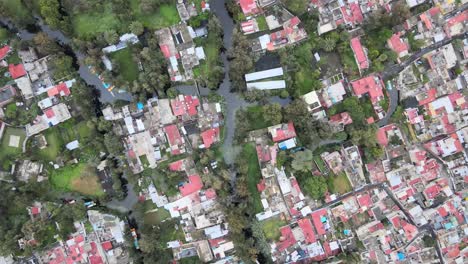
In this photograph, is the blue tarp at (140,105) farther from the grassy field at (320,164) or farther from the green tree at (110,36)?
the grassy field at (320,164)

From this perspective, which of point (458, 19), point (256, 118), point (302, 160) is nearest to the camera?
point (302, 160)

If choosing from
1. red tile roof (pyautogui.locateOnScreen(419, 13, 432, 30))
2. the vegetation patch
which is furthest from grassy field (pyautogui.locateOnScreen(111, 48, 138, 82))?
red tile roof (pyautogui.locateOnScreen(419, 13, 432, 30))

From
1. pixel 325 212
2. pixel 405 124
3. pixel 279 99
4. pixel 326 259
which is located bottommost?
pixel 326 259

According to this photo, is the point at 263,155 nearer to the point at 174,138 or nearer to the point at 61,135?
the point at 174,138

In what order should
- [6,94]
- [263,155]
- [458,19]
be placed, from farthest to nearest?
Answer: [458,19], [263,155], [6,94]

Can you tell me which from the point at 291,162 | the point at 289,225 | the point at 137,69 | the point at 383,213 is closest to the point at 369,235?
the point at 383,213

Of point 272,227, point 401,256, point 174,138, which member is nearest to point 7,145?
point 174,138

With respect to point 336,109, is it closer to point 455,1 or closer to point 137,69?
point 455,1
